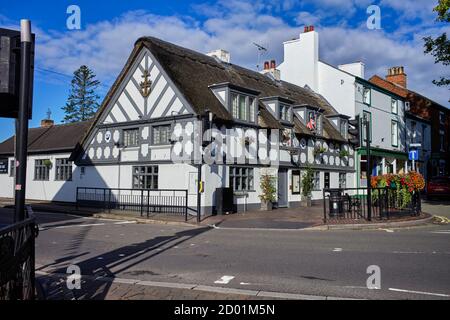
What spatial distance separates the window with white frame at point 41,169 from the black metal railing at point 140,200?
17.0ft

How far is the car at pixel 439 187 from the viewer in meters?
29.0

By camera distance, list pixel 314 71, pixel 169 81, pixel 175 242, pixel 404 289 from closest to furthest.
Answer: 1. pixel 404 289
2. pixel 175 242
3. pixel 169 81
4. pixel 314 71

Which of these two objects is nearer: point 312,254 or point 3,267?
point 3,267

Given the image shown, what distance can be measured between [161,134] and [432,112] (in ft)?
112

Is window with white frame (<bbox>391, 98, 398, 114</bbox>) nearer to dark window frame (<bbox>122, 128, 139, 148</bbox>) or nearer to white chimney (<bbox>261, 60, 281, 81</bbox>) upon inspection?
white chimney (<bbox>261, 60, 281, 81</bbox>)

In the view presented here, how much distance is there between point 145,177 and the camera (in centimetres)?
2197

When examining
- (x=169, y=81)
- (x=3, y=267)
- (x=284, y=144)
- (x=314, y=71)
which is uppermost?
(x=314, y=71)

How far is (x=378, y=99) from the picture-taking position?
3525 centimetres

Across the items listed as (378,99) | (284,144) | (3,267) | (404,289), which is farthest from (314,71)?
→ (3,267)

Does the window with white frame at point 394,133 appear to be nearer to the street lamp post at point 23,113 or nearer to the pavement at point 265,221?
the pavement at point 265,221

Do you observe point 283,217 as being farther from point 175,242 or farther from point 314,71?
point 314,71

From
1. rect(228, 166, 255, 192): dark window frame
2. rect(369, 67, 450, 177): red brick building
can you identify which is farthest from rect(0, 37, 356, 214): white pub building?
Result: rect(369, 67, 450, 177): red brick building
